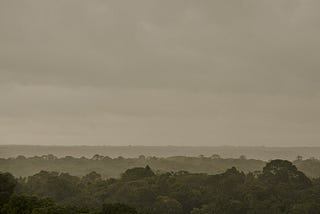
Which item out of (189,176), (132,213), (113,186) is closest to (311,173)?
(189,176)

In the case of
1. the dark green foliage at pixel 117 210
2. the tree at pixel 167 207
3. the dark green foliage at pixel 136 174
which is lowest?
the tree at pixel 167 207

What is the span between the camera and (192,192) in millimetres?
80562

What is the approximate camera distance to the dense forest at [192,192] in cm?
7338

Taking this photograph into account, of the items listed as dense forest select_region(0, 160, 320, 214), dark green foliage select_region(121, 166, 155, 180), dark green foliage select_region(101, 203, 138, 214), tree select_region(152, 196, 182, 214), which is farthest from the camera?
dark green foliage select_region(121, 166, 155, 180)

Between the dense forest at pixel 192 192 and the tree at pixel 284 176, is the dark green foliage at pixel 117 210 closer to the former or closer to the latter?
the dense forest at pixel 192 192

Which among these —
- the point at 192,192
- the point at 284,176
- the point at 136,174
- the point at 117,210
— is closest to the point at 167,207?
the point at 192,192

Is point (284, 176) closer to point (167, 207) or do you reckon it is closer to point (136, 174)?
point (136, 174)

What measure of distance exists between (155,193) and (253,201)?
15.3 metres

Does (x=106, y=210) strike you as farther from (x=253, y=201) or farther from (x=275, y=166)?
(x=275, y=166)

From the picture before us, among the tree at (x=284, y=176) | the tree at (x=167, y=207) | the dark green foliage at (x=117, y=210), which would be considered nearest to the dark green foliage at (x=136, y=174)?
the tree at (x=167, y=207)

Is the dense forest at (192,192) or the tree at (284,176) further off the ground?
the tree at (284,176)

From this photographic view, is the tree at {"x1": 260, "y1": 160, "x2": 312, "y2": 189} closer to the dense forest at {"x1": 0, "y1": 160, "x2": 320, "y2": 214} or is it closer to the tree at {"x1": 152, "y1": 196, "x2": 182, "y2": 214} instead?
the dense forest at {"x1": 0, "y1": 160, "x2": 320, "y2": 214}

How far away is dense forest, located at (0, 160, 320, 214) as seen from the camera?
73.4 meters

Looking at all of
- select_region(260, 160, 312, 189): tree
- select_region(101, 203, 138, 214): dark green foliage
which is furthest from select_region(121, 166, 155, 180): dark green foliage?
select_region(101, 203, 138, 214): dark green foliage
